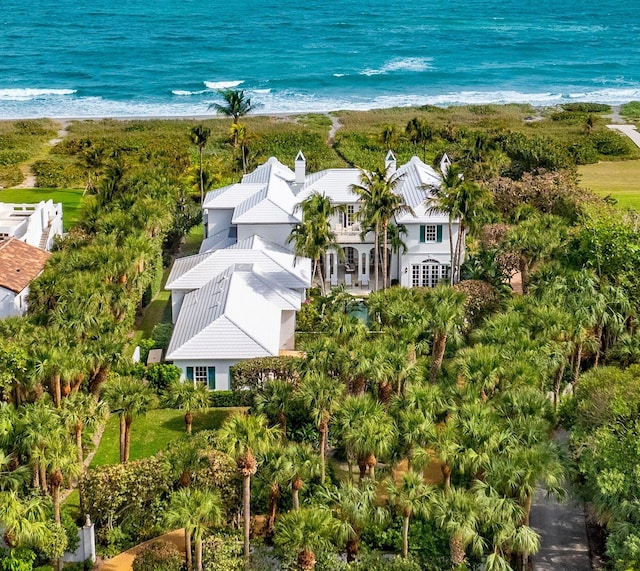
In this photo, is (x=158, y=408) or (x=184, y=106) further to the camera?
(x=184, y=106)

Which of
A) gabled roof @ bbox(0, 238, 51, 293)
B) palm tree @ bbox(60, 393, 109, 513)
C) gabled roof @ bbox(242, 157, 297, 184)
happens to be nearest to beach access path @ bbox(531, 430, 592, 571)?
palm tree @ bbox(60, 393, 109, 513)

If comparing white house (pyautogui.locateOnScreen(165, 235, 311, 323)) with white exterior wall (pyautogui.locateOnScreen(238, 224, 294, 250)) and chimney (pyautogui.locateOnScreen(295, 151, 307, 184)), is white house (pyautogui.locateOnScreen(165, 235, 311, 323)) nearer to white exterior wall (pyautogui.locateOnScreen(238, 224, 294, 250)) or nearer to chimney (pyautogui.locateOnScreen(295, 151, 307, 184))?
white exterior wall (pyautogui.locateOnScreen(238, 224, 294, 250))

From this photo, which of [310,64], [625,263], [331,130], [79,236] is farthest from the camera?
[310,64]

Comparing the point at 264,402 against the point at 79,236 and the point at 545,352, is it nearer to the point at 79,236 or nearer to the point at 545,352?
the point at 545,352

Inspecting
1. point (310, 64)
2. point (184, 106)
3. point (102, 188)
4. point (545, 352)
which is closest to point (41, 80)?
point (184, 106)

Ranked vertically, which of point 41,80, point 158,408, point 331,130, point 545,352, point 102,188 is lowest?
point 158,408

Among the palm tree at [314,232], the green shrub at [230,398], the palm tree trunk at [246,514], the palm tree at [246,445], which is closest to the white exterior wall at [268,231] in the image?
the palm tree at [314,232]
